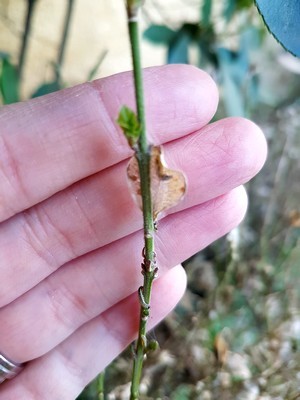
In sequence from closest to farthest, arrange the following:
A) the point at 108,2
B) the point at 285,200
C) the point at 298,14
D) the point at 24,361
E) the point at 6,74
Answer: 1. the point at 298,14
2. the point at 24,361
3. the point at 6,74
4. the point at 285,200
5. the point at 108,2

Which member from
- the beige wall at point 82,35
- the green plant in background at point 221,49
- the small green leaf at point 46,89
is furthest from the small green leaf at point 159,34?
the beige wall at point 82,35

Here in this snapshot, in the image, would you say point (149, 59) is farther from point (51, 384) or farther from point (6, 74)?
point (51, 384)

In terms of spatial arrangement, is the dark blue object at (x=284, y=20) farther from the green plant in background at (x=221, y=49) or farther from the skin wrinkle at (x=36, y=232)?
the green plant in background at (x=221, y=49)

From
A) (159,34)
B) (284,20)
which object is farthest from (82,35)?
(284,20)

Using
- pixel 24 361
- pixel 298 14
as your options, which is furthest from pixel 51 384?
pixel 298 14

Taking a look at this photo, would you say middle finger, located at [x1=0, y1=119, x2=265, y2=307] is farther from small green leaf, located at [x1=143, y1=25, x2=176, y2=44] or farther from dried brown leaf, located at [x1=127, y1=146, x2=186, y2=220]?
small green leaf, located at [x1=143, y1=25, x2=176, y2=44]

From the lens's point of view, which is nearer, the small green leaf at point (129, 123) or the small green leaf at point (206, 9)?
the small green leaf at point (129, 123)
